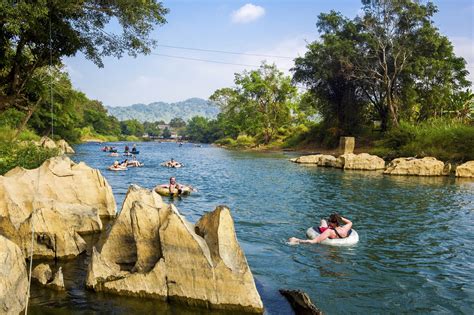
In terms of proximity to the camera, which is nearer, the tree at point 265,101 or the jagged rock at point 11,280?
the jagged rock at point 11,280

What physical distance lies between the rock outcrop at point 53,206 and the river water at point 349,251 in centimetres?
90

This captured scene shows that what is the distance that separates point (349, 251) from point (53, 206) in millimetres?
8783

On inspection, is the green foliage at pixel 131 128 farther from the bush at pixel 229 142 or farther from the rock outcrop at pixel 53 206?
the rock outcrop at pixel 53 206

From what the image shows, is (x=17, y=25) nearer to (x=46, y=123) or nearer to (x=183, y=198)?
(x=183, y=198)

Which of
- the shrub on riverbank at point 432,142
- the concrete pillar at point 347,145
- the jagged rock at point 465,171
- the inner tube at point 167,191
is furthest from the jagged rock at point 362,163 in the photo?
the inner tube at point 167,191

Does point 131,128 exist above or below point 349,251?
above

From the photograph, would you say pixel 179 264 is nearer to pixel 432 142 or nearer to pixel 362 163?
pixel 362 163

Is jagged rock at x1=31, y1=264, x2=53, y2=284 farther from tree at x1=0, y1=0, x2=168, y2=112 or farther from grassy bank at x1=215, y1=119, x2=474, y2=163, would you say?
grassy bank at x1=215, y1=119, x2=474, y2=163

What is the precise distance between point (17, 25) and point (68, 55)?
5.20 metres

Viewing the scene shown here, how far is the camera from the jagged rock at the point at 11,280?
24.7 feet

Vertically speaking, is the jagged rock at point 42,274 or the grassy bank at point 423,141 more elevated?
the grassy bank at point 423,141

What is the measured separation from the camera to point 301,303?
8312 millimetres

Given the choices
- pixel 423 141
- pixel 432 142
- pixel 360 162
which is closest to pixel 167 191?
pixel 360 162

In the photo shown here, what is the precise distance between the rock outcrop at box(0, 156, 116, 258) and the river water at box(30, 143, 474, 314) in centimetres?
90
